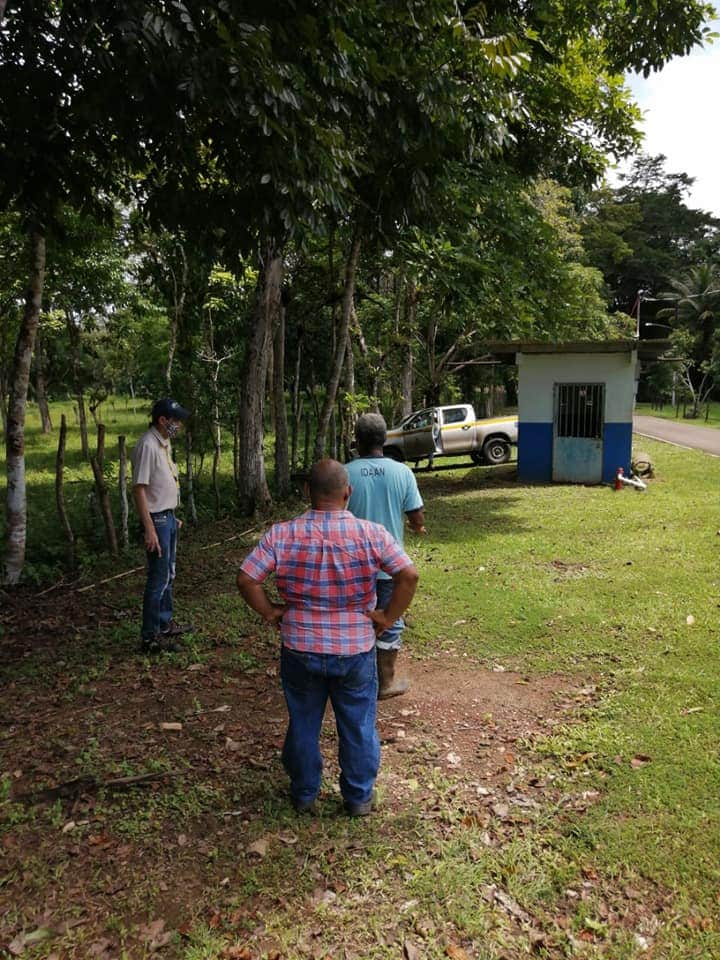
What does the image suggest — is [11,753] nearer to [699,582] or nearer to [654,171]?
[699,582]

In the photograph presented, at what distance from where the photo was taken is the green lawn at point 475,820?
286cm

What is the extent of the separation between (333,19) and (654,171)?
6409 centimetres

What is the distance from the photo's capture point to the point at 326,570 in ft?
10.6


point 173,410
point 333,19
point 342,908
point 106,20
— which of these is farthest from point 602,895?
point 106,20

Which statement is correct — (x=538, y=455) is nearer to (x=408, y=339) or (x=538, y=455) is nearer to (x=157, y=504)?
(x=408, y=339)

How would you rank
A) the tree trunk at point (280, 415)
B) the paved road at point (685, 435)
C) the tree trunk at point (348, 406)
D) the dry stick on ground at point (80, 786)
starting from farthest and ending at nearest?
the paved road at point (685, 435) → the tree trunk at point (348, 406) → the tree trunk at point (280, 415) → the dry stick on ground at point (80, 786)

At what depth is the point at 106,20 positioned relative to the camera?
459 centimetres

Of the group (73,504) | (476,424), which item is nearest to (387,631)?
(73,504)

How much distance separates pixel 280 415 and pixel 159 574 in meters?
7.18

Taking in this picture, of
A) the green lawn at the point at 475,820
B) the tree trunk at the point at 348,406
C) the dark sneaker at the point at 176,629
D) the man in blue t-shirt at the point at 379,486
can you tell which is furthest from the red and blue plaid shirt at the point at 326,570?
the tree trunk at the point at 348,406

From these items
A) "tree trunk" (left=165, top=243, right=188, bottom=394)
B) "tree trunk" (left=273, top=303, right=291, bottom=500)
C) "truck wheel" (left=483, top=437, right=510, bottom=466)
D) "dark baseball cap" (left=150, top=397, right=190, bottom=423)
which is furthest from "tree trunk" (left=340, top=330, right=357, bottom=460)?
"dark baseball cap" (left=150, top=397, right=190, bottom=423)

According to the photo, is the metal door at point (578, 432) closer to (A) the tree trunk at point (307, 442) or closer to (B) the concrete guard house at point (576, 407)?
(B) the concrete guard house at point (576, 407)

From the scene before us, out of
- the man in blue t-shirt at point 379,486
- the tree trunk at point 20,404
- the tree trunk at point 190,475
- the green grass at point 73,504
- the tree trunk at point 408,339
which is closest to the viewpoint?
the man in blue t-shirt at point 379,486

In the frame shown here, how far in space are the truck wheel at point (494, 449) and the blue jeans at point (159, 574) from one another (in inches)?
607
